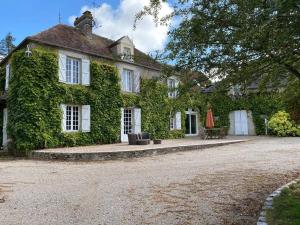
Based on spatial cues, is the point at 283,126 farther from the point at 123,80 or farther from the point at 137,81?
the point at 123,80

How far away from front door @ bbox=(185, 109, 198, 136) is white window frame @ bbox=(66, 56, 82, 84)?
10575 mm

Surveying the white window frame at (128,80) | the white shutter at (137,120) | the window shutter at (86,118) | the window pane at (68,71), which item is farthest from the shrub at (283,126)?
the window pane at (68,71)

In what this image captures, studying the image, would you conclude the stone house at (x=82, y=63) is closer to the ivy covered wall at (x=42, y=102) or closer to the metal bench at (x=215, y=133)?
the ivy covered wall at (x=42, y=102)

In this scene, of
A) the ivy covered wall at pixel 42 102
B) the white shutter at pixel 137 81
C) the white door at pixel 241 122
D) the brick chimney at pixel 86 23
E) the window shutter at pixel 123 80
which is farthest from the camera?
the white door at pixel 241 122

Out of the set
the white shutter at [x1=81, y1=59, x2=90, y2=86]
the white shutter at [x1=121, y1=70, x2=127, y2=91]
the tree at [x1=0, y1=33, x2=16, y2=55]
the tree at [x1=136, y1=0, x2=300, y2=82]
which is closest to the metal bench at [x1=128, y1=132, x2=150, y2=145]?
the white shutter at [x1=81, y1=59, x2=90, y2=86]

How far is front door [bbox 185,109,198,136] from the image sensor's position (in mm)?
24469

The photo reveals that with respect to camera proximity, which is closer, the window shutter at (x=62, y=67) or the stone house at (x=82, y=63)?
the window shutter at (x=62, y=67)

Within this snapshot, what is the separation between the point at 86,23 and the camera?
62.4ft

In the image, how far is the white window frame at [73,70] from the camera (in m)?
16.0

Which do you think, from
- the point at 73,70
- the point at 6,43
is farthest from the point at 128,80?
the point at 6,43

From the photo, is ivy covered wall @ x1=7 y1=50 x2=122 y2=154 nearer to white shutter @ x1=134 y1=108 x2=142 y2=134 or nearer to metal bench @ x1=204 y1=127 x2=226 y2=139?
white shutter @ x1=134 y1=108 x2=142 y2=134

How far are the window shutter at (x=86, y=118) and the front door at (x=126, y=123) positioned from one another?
254 centimetres

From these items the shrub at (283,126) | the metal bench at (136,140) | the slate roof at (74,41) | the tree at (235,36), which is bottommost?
the metal bench at (136,140)

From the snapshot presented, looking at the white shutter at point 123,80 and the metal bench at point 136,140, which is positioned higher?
the white shutter at point 123,80
